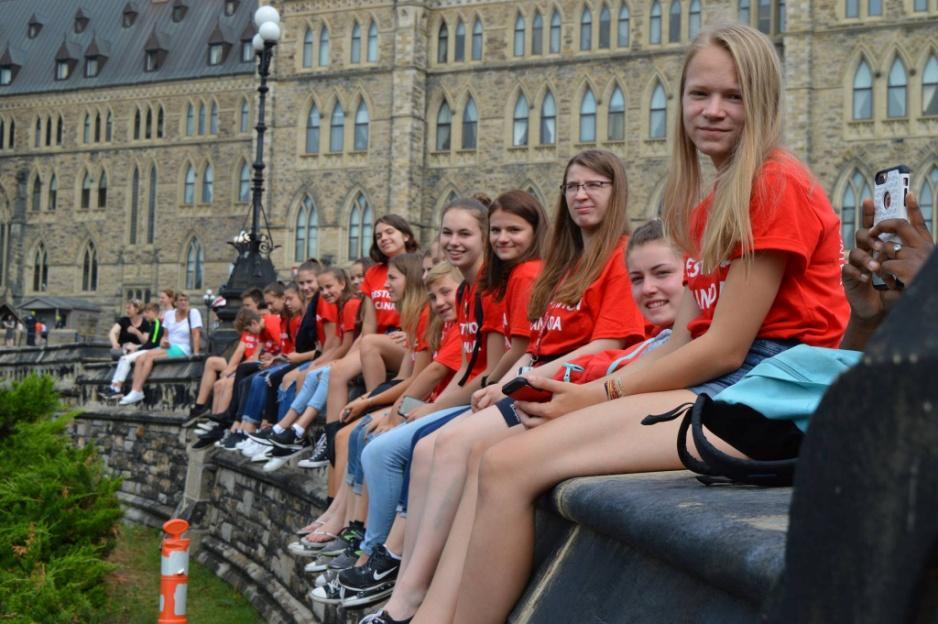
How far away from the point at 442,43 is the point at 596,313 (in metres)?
32.3

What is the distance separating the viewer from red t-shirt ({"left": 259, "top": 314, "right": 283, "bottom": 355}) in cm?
1248

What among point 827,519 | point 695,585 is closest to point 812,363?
point 695,585

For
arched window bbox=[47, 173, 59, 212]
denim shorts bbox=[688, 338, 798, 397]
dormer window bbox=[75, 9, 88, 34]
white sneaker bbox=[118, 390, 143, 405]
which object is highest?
dormer window bbox=[75, 9, 88, 34]

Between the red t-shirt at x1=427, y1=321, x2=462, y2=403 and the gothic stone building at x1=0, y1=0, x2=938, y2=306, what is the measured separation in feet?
51.7

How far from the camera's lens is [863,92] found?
29969 millimetres

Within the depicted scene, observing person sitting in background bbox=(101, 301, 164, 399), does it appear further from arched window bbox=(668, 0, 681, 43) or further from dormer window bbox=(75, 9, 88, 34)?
dormer window bbox=(75, 9, 88, 34)

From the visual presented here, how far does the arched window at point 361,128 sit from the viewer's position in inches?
1419

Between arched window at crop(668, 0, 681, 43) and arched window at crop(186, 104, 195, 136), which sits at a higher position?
arched window at crop(668, 0, 681, 43)

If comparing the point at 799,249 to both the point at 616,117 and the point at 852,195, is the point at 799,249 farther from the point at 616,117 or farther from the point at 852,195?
the point at 616,117

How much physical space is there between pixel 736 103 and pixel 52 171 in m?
49.3

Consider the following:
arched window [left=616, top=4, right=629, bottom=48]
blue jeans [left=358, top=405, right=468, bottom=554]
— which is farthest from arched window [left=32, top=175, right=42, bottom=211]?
blue jeans [left=358, top=405, right=468, bottom=554]

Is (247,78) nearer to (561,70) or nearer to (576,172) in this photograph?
(561,70)

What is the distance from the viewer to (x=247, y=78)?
44.9 m

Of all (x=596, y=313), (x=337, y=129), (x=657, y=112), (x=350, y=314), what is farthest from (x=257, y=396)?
(x=337, y=129)
